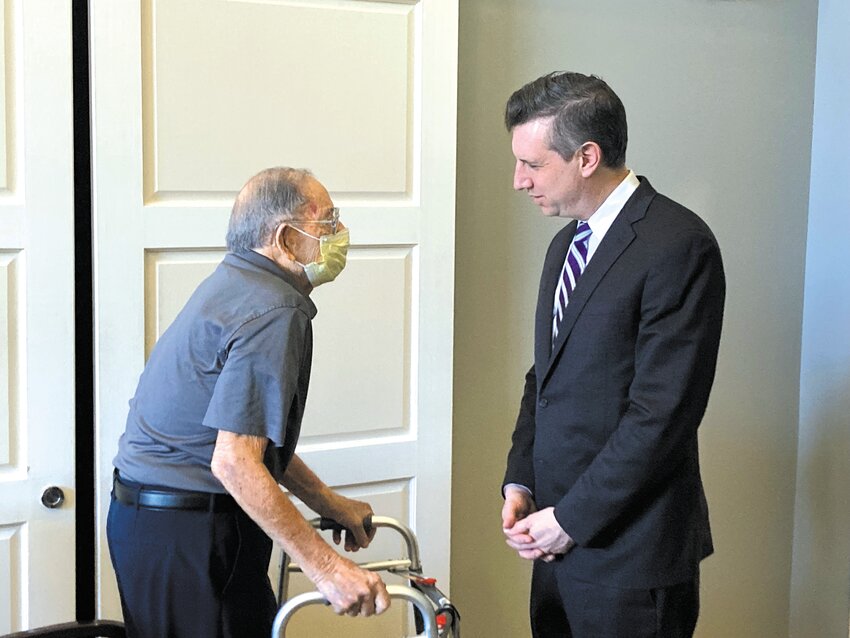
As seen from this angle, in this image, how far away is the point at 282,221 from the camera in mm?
1732

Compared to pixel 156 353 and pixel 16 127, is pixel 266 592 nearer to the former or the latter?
pixel 156 353

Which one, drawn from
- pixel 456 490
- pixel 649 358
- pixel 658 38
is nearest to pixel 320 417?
pixel 456 490

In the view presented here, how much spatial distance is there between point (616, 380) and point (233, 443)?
0.69 metres

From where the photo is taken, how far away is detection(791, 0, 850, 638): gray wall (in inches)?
116

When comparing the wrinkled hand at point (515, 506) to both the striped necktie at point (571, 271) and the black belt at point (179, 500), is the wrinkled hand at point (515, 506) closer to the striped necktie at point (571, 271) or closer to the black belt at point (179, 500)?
the striped necktie at point (571, 271)

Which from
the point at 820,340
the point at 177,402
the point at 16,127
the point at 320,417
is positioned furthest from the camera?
the point at 820,340

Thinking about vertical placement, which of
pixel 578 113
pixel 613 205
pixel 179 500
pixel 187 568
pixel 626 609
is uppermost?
pixel 578 113

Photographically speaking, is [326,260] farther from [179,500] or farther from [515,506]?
[515,506]

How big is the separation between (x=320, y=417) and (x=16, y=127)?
885mm

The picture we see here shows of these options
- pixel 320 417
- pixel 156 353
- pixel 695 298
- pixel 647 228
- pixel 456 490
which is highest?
pixel 647 228

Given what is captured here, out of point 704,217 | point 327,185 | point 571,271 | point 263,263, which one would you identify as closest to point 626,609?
point 571,271

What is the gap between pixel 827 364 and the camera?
3.01m

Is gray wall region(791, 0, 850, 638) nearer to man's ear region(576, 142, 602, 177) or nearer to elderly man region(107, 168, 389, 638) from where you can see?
man's ear region(576, 142, 602, 177)

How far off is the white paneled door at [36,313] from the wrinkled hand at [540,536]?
0.92 meters
